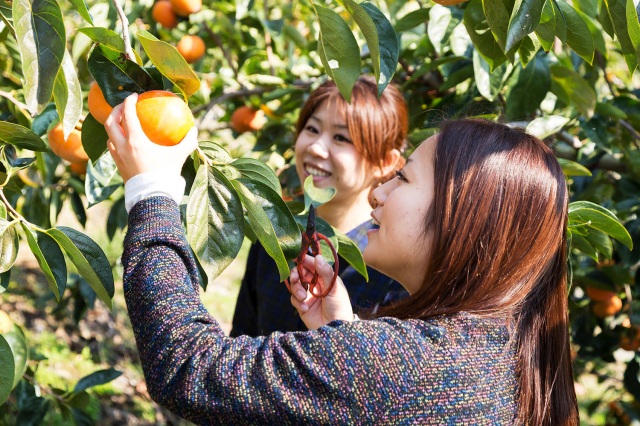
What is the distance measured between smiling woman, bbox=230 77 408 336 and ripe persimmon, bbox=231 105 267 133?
514 millimetres

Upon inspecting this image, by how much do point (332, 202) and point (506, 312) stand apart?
1.00 meters

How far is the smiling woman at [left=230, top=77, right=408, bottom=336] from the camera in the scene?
2.17 m

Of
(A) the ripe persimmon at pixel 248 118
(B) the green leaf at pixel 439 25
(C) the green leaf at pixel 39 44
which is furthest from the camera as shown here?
(A) the ripe persimmon at pixel 248 118

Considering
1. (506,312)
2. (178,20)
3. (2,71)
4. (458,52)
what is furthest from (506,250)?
(2,71)

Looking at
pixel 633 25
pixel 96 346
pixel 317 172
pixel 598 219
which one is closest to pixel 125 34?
pixel 633 25

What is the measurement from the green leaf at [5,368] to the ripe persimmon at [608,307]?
2087mm

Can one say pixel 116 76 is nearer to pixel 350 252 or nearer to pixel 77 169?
pixel 350 252

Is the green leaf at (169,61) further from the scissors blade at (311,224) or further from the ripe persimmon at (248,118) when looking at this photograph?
the ripe persimmon at (248,118)

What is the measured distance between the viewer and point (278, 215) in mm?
1209

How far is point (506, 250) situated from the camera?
1247 millimetres

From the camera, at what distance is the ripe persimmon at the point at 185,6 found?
247 centimetres

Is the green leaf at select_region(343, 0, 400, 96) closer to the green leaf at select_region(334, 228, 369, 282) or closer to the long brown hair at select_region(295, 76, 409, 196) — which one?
the green leaf at select_region(334, 228, 369, 282)

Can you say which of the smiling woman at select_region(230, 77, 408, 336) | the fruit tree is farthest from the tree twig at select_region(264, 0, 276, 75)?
the smiling woman at select_region(230, 77, 408, 336)

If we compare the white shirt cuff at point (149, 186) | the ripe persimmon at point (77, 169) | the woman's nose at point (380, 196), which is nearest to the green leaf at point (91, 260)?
the white shirt cuff at point (149, 186)
